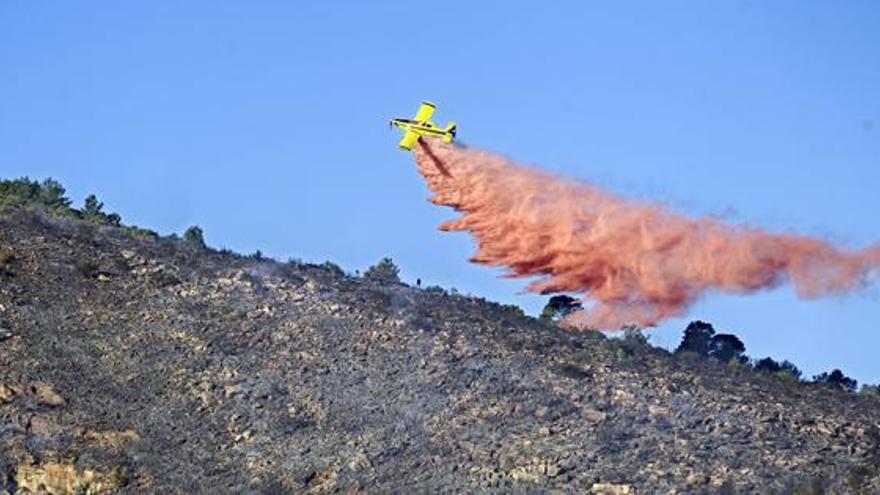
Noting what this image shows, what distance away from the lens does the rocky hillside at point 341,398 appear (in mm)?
77312

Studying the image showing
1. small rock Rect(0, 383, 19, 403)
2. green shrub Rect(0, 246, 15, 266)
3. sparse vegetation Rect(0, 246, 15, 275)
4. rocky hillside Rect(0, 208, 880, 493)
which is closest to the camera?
rocky hillside Rect(0, 208, 880, 493)

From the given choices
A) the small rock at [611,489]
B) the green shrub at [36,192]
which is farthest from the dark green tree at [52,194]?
the small rock at [611,489]

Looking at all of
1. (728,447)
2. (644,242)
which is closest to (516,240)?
(644,242)

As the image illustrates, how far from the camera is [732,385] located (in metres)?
87.6

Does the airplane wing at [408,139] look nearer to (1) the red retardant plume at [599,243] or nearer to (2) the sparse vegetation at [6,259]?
(1) the red retardant plume at [599,243]

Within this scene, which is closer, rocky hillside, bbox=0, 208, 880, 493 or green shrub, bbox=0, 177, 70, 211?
rocky hillside, bbox=0, 208, 880, 493

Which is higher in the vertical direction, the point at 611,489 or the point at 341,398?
the point at 341,398

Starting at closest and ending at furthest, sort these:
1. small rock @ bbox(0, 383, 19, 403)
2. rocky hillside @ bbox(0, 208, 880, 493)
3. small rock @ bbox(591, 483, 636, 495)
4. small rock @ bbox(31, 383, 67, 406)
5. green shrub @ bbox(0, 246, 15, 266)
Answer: small rock @ bbox(591, 483, 636, 495) → rocky hillside @ bbox(0, 208, 880, 493) → small rock @ bbox(0, 383, 19, 403) → small rock @ bbox(31, 383, 67, 406) → green shrub @ bbox(0, 246, 15, 266)

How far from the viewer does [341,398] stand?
8294cm

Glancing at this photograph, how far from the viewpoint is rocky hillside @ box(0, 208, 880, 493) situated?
77312mm

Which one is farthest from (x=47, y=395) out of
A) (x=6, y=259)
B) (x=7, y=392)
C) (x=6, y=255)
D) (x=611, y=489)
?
(x=611, y=489)

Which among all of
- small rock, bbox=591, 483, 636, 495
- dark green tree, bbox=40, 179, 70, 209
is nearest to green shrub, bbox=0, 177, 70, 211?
dark green tree, bbox=40, 179, 70, 209

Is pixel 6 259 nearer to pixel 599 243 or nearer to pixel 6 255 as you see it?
pixel 6 255

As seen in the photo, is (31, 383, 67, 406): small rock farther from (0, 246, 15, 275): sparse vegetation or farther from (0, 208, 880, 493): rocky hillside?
(0, 246, 15, 275): sparse vegetation
